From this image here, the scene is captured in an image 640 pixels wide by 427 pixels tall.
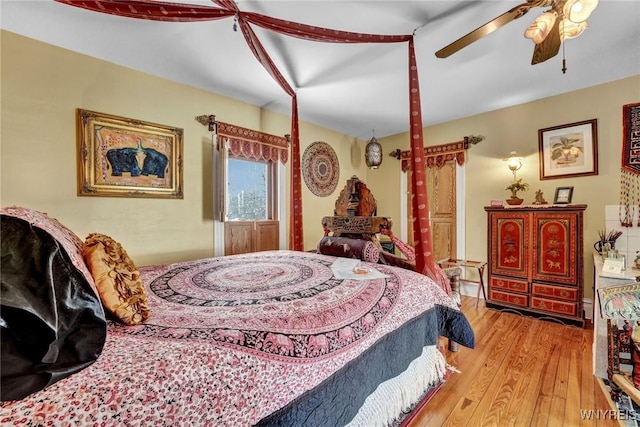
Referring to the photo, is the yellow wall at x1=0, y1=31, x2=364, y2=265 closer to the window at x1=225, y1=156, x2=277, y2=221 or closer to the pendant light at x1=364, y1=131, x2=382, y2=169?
the window at x1=225, y1=156, x2=277, y2=221

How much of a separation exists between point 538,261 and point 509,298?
54cm

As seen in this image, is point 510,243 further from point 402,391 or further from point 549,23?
point 402,391

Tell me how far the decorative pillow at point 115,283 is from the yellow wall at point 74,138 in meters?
1.83

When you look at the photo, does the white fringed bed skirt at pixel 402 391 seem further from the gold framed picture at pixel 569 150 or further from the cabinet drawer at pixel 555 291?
the gold framed picture at pixel 569 150

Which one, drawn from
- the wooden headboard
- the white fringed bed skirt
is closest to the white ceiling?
the wooden headboard

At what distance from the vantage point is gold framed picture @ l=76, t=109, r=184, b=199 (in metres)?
2.30

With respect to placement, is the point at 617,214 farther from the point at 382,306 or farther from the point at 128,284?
the point at 128,284

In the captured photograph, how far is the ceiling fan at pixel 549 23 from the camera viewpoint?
1.40 m

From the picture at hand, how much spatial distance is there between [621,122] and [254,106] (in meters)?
4.22

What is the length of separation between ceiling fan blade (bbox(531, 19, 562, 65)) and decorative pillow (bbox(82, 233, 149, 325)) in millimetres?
2643

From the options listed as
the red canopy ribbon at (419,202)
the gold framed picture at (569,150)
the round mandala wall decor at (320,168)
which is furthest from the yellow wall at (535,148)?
the red canopy ribbon at (419,202)

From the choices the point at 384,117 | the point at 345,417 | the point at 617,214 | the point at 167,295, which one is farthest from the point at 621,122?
the point at 167,295

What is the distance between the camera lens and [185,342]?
0.74m

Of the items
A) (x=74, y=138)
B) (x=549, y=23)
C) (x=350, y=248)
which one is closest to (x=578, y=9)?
(x=549, y=23)
